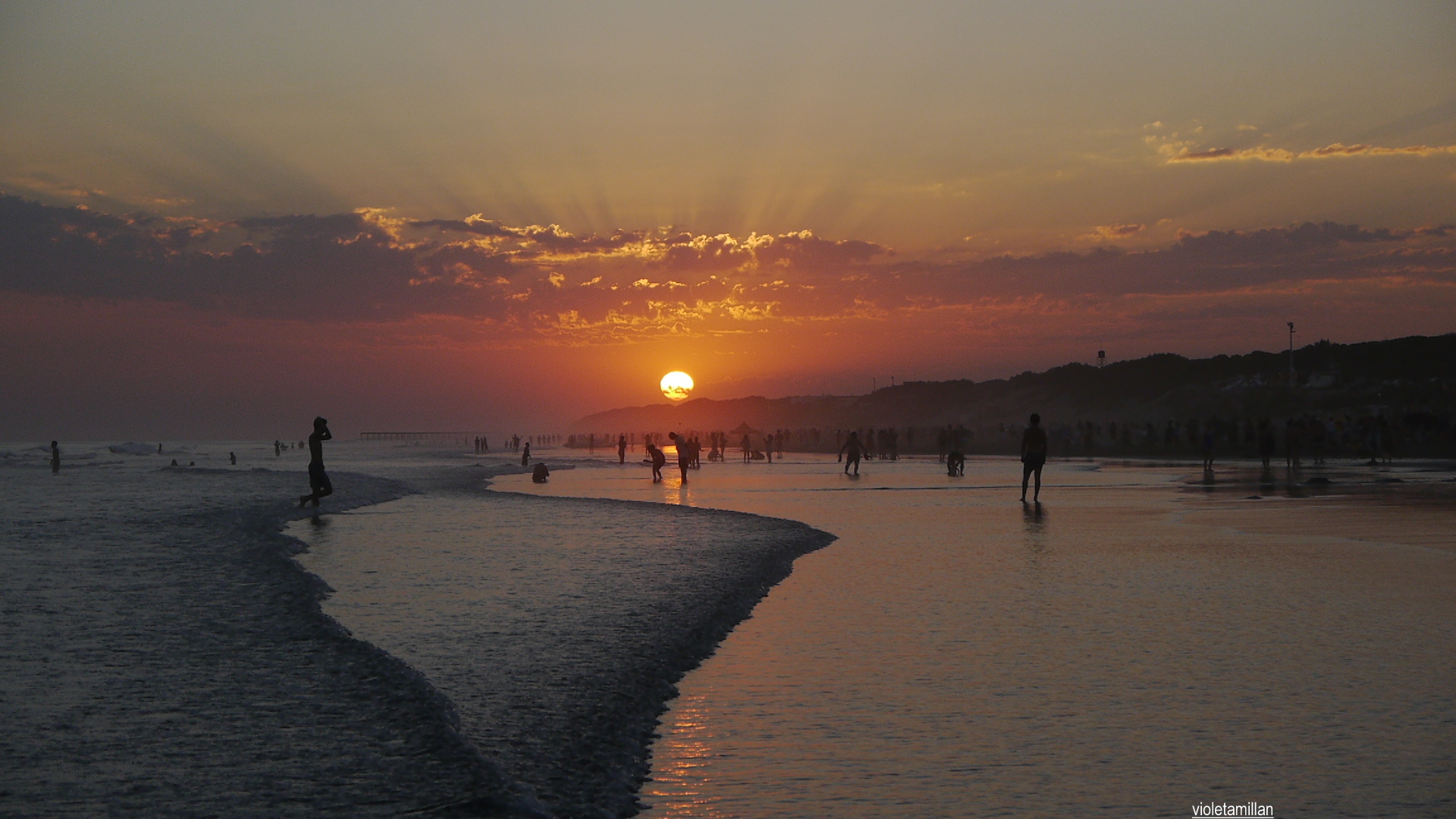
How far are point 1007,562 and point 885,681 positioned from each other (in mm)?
7306

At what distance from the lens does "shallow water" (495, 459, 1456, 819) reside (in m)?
5.66

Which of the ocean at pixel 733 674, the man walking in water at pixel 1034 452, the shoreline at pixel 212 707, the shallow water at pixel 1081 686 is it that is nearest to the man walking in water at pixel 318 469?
the ocean at pixel 733 674

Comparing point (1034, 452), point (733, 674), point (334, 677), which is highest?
point (1034, 452)

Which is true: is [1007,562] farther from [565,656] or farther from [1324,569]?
[565,656]

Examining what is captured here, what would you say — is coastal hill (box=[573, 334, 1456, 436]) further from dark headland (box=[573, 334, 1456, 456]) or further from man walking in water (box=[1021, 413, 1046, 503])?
man walking in water (box=[1021, 413, 1046, 503])

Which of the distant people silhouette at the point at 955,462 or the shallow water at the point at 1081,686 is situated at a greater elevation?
the distant people silhouette at the point at 955,462

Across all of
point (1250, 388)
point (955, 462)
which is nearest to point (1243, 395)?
point (1250, 388)

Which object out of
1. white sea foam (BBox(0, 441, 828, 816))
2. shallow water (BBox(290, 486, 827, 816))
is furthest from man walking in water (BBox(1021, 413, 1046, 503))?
white sea foam (BBox(0, 441, 828, 816))

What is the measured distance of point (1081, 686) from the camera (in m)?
7.82

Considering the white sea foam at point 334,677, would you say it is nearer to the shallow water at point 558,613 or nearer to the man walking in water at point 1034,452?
the shallow water at point 558,613

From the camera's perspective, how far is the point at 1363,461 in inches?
2024

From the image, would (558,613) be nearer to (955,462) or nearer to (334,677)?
(334,677)

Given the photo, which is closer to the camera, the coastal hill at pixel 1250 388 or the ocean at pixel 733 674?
the ocean at pixel 733 674

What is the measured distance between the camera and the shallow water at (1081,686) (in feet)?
18.6
